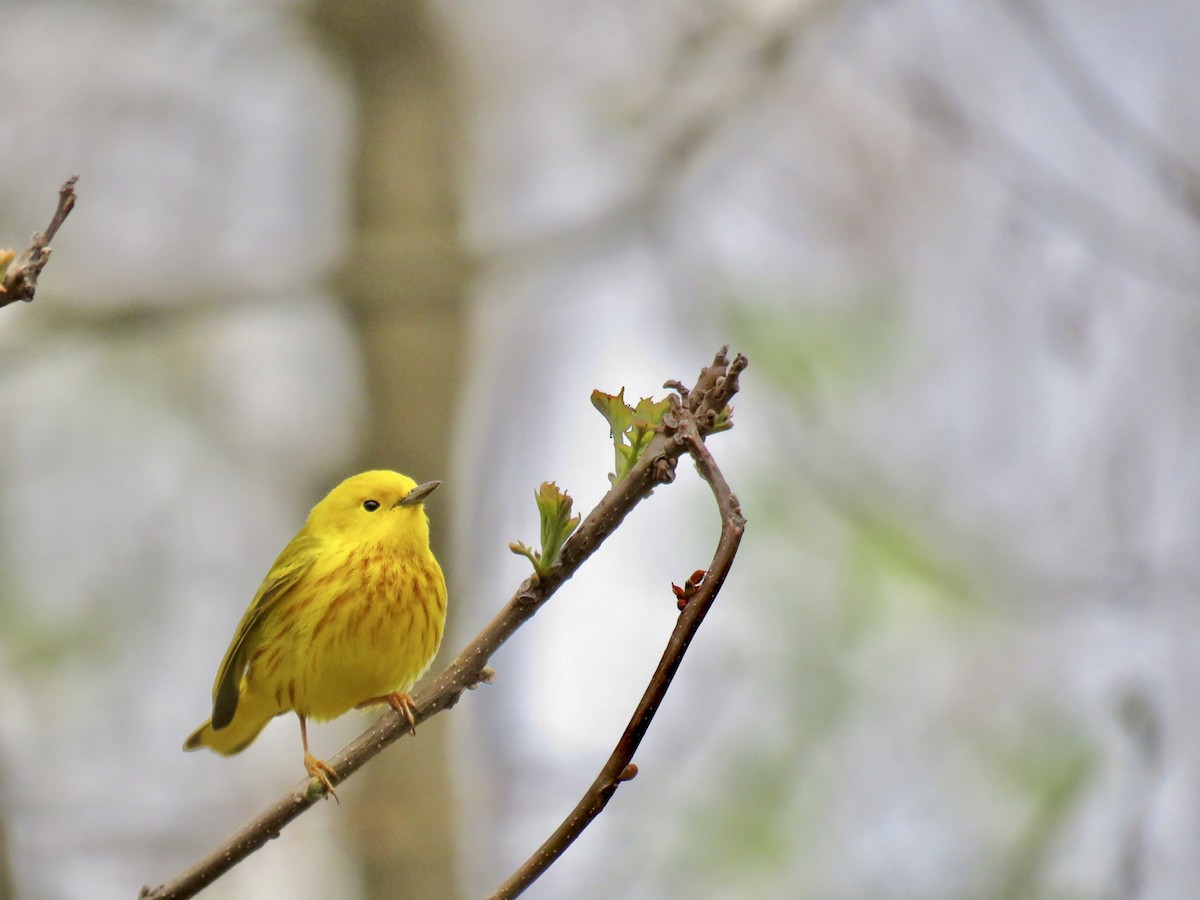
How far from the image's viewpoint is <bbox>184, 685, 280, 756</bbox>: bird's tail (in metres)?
3.88

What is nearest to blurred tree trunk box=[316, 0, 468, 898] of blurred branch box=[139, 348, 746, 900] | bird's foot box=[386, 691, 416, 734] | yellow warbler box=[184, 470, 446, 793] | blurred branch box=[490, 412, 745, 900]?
yellow warbler box=[184, 470, 446, 793]

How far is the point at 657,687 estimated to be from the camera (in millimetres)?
1492

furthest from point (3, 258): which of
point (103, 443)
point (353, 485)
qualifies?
point (103, 443)

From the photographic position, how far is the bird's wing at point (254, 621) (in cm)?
343

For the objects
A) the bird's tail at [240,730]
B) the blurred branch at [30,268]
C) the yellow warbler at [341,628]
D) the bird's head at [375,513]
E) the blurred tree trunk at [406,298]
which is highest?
the blurred tree trunk at [406,298]

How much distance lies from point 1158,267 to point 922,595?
2528mm

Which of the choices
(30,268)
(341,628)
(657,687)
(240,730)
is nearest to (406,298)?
(240,730)

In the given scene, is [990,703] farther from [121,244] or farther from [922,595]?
[121,244]

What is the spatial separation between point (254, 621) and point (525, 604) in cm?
206

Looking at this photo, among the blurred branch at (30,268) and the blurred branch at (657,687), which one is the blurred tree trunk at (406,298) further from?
the blurred branch at (30,268)

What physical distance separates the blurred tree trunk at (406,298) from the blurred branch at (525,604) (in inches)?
207

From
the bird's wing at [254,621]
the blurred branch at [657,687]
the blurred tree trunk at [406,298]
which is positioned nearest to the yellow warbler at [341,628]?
the bird's wing at [254,621]

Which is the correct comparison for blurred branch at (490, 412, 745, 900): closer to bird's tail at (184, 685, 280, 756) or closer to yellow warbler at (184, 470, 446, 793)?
yellow warbler at (184, 470, 446, 793)

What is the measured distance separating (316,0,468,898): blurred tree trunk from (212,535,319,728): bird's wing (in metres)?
3.62
